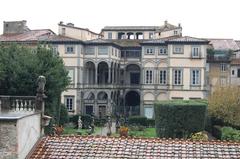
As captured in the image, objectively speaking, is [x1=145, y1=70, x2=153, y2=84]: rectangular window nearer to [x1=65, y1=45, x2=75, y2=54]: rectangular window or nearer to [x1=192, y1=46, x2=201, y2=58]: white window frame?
[x1=192, y1=46, x2=201, y2=58]: white window frame

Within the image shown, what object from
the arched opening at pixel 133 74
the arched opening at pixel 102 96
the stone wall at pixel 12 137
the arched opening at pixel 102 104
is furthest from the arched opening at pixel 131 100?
the stone wall at pixel 12 137

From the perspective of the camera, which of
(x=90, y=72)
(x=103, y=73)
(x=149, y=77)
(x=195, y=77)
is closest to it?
(x=195, y=77)

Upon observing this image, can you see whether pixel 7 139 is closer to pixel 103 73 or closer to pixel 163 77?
pixel 163 77

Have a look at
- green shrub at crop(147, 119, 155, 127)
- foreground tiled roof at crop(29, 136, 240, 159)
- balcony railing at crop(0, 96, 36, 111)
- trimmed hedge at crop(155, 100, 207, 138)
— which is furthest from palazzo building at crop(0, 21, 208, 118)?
foreground tiled roof at crop(29, 136, 240, 159)

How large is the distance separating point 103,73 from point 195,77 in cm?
1426

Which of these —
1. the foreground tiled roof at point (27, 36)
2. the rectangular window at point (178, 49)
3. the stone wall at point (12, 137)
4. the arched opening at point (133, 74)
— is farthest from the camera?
the arched opening at point (133, 74)

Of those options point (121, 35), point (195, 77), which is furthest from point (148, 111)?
point (121, 35)

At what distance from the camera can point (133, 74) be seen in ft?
230

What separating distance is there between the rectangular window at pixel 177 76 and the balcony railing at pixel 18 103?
145 ft

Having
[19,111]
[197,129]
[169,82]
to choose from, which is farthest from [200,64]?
[19,111]

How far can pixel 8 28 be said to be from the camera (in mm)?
69062

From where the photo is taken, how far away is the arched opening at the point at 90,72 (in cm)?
6450

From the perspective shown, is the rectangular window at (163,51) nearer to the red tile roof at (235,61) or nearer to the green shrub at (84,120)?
the red tile roof at (235,61)

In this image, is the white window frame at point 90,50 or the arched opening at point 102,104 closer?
the arched opening at point 102,104
